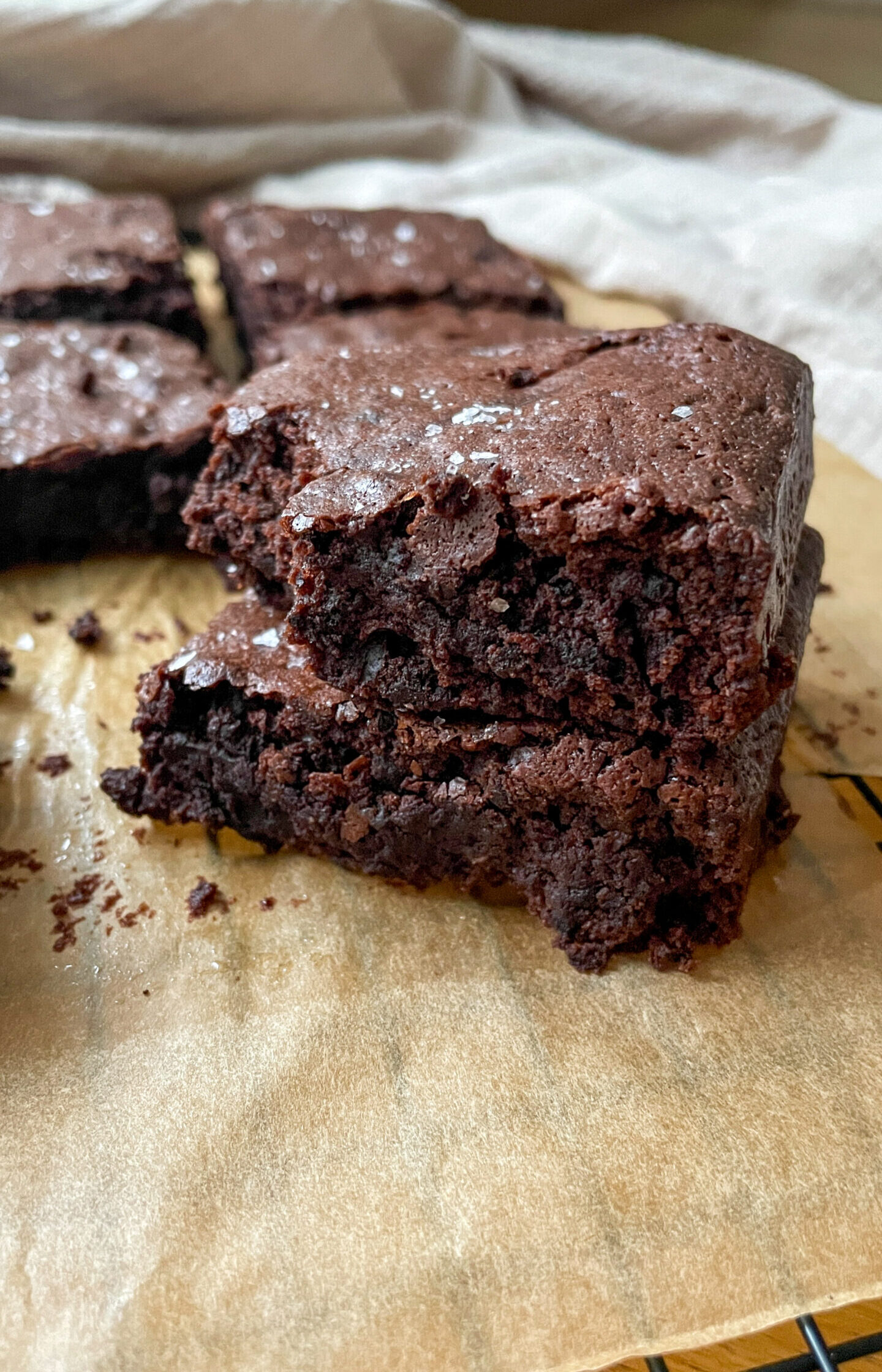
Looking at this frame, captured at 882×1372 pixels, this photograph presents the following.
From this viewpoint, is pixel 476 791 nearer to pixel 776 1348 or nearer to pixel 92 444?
pixel 776 1348

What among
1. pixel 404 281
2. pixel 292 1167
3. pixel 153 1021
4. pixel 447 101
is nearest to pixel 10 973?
pixel 153 1021

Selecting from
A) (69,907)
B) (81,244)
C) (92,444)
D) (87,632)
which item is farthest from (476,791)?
(81,244)

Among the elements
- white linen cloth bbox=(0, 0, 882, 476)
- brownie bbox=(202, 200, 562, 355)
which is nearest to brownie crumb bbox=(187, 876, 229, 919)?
brownie bbox=(202, 200, 562, 355)

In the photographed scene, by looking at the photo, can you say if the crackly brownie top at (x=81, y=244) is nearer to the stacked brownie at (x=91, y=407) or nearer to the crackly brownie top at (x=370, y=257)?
the stacked brownie at (x=91, y=407)

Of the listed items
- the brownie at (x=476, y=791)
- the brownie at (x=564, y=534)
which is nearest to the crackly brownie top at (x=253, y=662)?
the brownie at (x=476, y=791)

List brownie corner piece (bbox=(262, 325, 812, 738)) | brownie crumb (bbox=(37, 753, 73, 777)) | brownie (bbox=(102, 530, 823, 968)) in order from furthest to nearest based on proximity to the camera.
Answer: brownie crumb (bbox=(37, 753, 73, 777)) → brownie (bbox=(102, 530, 823, 968)) → brownie corner piece (bbox=(262, 325, 812, 738))

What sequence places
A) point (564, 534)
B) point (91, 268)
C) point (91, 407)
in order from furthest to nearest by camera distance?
point (91, 268) → point (91, 407) → point (564, 534)

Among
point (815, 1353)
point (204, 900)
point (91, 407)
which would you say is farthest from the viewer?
point (91, 407)

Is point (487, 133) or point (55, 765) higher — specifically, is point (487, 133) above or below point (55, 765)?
above

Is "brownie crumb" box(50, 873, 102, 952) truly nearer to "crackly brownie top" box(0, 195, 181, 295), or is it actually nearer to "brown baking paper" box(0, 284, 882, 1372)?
"brown baking paper" box(0, 284, 882, 1372)
